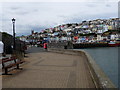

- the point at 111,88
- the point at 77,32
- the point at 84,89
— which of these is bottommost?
the point at 84,89

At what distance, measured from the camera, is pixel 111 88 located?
3969 mm

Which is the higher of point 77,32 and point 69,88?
point 77,32

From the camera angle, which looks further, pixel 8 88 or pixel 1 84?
pixel 1 84

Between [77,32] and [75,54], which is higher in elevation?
[77,32]

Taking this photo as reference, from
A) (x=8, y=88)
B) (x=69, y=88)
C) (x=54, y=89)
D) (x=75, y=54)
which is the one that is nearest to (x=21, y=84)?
(x=8, y=88)

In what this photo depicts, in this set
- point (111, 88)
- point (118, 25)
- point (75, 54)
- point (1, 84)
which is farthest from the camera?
point (118, 25)

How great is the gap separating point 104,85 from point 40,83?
281 cm

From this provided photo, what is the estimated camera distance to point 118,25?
176750 mm

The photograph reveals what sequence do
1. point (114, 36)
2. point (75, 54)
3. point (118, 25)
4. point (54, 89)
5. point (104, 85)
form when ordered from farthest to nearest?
point (118, 25) < point (114, 36) < point (75, 54) < point (54, 89) < point (104, 85)

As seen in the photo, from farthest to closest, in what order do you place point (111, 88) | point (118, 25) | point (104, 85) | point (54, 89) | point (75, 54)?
point (118, 25)
point (75, 54)
point (54, 89)
point (104, 85)
point (111, 88)

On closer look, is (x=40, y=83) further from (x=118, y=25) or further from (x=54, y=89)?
(x=118, y=25)

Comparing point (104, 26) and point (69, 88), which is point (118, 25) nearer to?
point (104, 26)

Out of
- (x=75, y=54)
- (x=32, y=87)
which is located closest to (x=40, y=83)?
(x=32, y=87)

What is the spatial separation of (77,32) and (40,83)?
178 metres
